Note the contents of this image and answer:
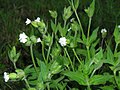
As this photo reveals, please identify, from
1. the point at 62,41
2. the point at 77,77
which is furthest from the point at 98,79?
the point at 62,41

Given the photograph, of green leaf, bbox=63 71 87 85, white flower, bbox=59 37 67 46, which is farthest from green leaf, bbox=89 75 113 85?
white flower, bbox=59 37 67 46

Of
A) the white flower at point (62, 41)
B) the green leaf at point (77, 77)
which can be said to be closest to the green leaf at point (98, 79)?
the green leaf at point (77, 77)

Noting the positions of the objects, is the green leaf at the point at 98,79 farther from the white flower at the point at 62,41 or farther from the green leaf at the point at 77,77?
the white flower at the point at 62,41

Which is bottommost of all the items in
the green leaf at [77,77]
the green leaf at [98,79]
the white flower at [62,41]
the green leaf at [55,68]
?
the green leaf at [98,79]

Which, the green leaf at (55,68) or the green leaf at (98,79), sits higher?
the green leaf at (55,68)

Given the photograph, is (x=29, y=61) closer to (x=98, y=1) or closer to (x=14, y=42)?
(x=14, y=42)

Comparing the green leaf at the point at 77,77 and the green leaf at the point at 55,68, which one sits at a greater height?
the green leaf at the point at 55,68

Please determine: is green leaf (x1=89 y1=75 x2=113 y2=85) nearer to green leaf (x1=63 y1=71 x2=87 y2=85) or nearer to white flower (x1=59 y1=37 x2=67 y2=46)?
green leaf (x1=63 y1=71 x2=87 y2=85)

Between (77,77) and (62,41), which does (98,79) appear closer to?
(77,77)

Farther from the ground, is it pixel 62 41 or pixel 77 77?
pixel 62 41

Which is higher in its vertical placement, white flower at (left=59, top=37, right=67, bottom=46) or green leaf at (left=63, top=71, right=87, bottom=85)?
white flower at (left=59, top=37, right=67, bottom=46)

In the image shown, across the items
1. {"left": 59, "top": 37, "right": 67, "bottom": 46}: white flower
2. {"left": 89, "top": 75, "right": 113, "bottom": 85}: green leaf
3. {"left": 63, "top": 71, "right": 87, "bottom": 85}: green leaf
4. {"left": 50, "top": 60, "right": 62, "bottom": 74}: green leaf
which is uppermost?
{"left": 59, "top": 37, "right": 67, "bottom": 46}: white flower

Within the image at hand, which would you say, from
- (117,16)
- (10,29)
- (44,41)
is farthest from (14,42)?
(44,41)

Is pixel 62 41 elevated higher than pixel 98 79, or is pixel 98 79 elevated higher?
pixel 62 41
